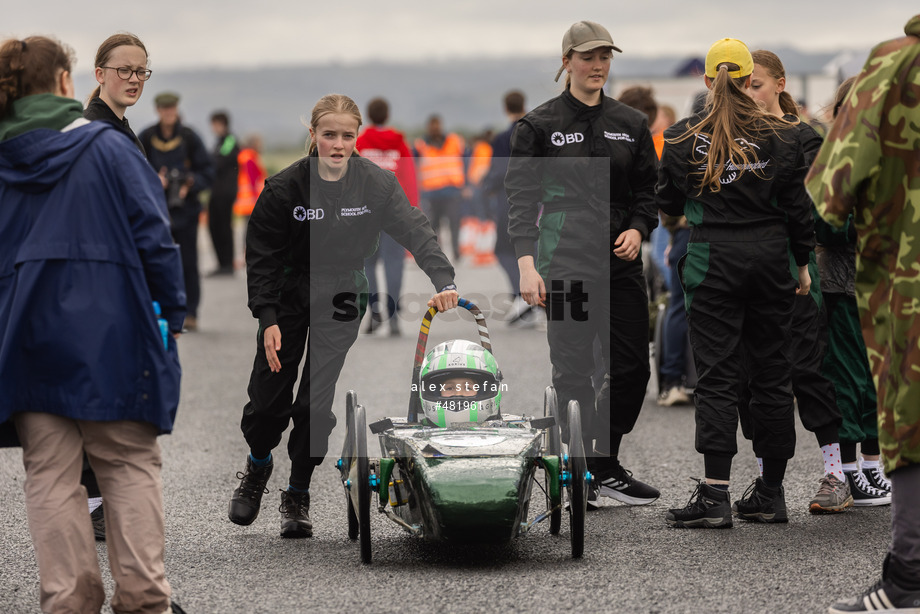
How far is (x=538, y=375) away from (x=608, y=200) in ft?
15.0

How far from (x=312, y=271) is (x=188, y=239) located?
7.60 meters

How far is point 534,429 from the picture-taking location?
5336mm

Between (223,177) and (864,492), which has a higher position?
(223,177)

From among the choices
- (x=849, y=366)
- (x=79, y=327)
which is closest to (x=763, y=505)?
(x=849, y=366)

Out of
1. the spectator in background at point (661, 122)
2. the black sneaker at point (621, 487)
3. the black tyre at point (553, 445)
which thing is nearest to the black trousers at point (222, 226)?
the spectator in background at point (661, 122)

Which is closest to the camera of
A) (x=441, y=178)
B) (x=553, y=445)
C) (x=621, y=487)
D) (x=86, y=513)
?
(x=86, y=513)

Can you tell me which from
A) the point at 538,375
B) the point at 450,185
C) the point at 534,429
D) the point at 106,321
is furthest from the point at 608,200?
the point at 450,185

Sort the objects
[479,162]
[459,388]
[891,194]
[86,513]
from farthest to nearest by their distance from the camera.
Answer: [479,162] → [459,388] → [891,194] → [86,513]

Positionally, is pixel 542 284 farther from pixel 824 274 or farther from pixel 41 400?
pixel 41 400

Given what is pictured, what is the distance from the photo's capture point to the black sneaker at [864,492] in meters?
6.05

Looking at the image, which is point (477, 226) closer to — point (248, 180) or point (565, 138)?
point (248, 180)

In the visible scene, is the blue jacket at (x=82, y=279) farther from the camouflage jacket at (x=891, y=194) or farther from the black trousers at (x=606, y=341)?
the black trousers at (x=606, y=341)

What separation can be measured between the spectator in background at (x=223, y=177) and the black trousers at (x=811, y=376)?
12836 mm

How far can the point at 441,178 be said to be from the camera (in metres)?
21.7
